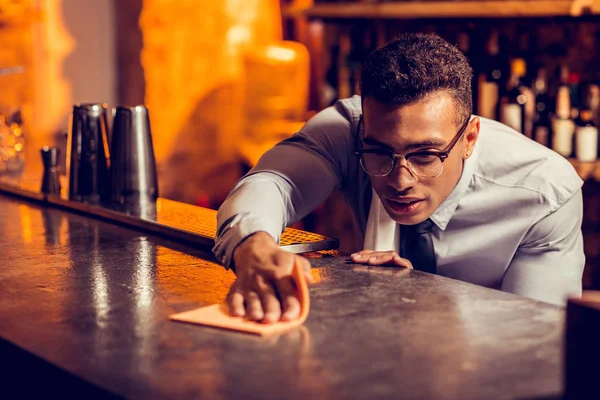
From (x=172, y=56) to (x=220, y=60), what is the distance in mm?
283

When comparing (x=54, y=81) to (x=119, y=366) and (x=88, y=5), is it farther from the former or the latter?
(x=119, y=366)

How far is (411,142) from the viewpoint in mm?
1697

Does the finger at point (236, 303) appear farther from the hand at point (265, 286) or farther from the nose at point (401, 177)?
the nose at point (401, 177)

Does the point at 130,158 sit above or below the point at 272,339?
above

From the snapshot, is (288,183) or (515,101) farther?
(515,101)

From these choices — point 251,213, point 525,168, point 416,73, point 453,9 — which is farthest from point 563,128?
point 251,213

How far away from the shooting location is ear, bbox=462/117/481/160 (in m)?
1.84

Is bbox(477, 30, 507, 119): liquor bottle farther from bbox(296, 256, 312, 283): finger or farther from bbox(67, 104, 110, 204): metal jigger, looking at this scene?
bbox(296, 256, 312, 283): finger

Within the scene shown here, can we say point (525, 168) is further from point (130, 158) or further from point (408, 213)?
point (130, 158)

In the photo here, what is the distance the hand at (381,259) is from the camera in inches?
63.2

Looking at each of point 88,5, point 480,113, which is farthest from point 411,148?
point 88,5

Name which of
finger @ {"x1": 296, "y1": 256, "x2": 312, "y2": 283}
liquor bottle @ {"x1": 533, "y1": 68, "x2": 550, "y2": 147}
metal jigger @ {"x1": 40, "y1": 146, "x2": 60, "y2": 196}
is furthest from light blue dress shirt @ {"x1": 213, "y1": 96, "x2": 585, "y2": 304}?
liquor bottle @ {"x1": 533, "y1": 68, "x2": 550, "y2": 147}

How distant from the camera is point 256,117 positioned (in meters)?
4.50

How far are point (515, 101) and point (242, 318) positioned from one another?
7.02 ft
